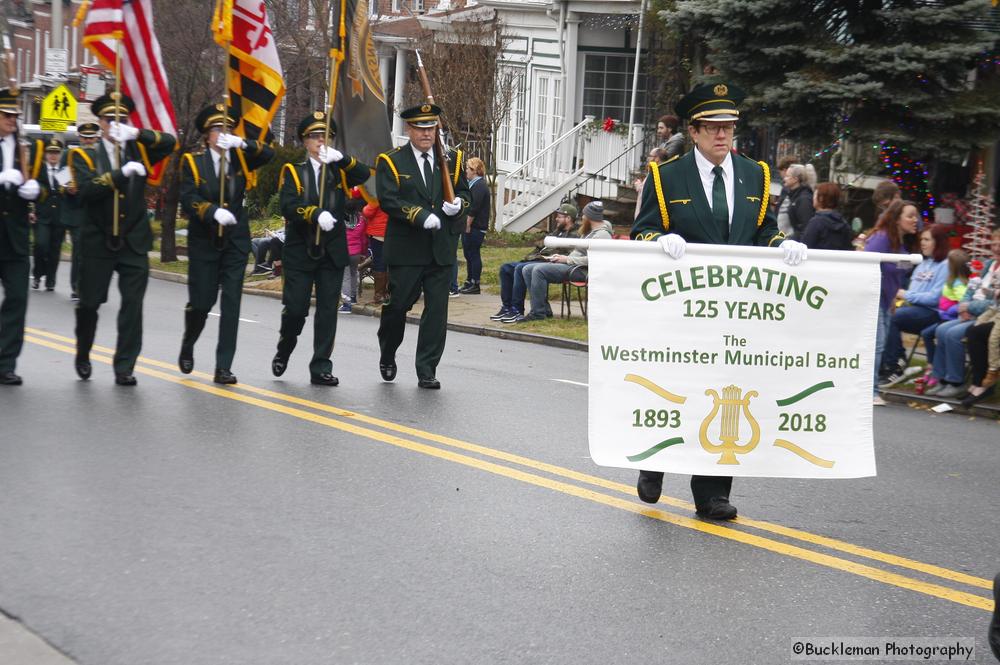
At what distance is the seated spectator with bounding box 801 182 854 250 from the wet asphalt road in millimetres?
2787

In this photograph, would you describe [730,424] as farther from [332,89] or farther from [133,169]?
[332,89]

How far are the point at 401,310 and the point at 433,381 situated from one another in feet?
2.09

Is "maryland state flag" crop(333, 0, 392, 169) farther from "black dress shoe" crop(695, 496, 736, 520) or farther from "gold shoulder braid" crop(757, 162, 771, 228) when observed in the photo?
"black dress shoe" crop(695, 496, 736, 520)

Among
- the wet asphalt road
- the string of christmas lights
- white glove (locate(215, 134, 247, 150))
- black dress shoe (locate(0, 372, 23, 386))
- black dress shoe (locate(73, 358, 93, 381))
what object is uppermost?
the string of christmas lights

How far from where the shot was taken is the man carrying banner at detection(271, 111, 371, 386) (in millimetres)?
11555

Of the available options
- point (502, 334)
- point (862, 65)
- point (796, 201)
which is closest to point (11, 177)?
point (502, 334)

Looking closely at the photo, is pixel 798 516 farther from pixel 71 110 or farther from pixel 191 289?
pixel 71 110

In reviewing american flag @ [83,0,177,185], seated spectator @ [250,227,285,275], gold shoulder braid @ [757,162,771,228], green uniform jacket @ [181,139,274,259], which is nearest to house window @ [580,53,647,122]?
seated spectator @ [250,227,285,275]

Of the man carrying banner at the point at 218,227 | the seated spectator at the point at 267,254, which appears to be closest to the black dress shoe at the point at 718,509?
the man carrying banner at the point at 218,227

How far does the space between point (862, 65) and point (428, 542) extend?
13.9 meters

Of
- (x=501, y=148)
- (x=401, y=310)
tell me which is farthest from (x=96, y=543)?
(x=501, y=148)

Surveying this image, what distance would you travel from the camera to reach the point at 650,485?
7328 mm

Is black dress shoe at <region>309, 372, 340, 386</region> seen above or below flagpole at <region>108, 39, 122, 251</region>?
below

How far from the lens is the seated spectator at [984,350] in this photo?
39.3 ft
